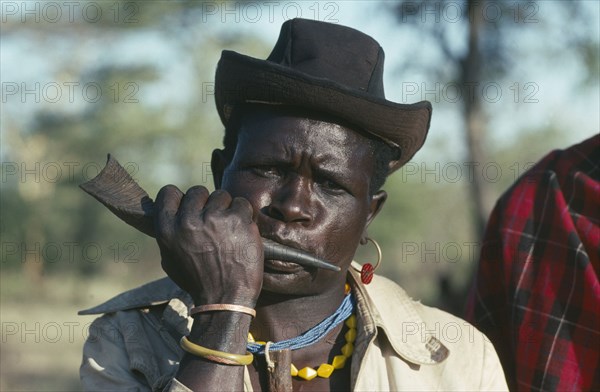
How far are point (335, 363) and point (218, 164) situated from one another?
0.79 meters

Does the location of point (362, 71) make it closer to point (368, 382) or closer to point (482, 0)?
point (368, 382)

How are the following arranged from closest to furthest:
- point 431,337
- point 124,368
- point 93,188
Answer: point 93,188, point 124,368, point 431,337

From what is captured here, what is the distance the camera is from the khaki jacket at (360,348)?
3057 mm

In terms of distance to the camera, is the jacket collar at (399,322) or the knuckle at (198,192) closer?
the knuckle at (198,192)

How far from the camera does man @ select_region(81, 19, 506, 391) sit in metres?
2.70

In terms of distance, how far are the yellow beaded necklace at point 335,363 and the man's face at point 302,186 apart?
24cm

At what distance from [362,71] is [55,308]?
1612 cm

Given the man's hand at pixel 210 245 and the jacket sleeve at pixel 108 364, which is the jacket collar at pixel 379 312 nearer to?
the jacket sleeve at pixel 108 364

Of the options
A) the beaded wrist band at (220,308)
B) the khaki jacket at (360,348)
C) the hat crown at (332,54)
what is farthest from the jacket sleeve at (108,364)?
the hat crown at (332,54)

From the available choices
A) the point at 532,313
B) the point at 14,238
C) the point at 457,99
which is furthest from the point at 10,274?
the point at 532,313

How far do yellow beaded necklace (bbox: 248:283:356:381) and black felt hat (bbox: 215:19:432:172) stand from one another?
572 mm

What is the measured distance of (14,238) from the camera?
2052 centimetres

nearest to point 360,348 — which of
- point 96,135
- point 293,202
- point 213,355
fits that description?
point 293,202

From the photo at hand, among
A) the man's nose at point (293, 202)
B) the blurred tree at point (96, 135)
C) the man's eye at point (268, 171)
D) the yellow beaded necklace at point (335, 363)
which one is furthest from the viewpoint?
the blurred tree at point (96, 135)
